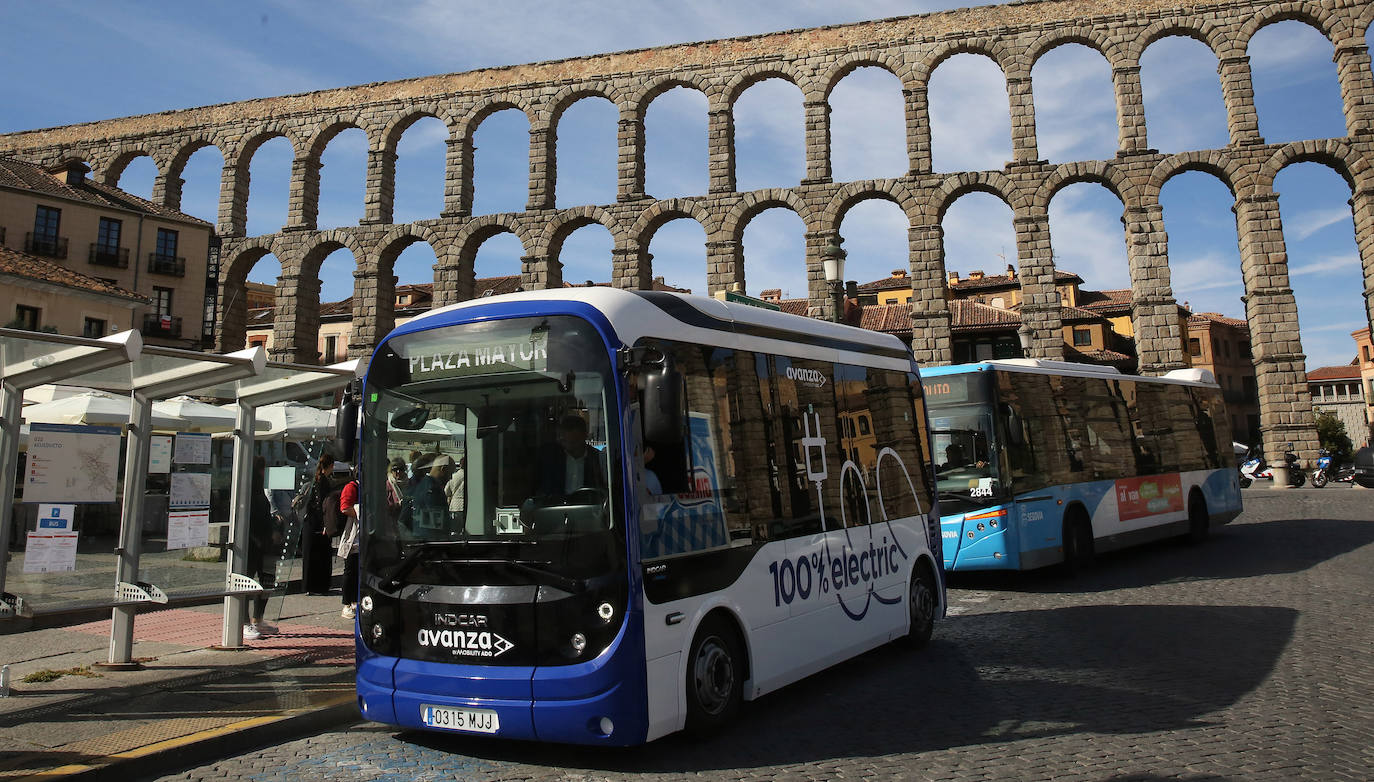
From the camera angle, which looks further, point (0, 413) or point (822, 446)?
point (822, 446)

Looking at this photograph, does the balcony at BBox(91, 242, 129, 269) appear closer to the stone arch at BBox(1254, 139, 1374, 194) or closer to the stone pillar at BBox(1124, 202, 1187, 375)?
the stone pillar at BBox(1124, 202, 1187, 375)

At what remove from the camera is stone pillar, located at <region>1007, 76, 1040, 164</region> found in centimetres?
2736

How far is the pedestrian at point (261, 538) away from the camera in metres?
7.56

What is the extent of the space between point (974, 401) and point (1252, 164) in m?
22.3

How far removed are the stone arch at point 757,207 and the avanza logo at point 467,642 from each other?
24.3 meters

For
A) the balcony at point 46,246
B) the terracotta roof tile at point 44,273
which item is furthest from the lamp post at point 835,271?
the balcony at point 46,246

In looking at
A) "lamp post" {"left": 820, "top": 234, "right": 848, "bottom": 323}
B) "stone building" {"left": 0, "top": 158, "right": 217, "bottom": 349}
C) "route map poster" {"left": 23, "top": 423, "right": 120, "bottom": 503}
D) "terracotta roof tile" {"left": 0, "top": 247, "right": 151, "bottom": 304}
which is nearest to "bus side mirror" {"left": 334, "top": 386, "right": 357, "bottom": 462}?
"route map poster" {"left": 23, "top": 423, "right": 120, "bottom": 503}

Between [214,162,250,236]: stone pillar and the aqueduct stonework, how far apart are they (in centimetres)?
6

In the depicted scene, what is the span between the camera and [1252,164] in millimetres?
26688

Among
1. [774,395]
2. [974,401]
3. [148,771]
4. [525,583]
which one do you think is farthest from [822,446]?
[974,401]

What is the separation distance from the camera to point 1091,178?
1075 inches

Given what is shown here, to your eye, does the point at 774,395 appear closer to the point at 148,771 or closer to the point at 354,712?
the point at 354,712

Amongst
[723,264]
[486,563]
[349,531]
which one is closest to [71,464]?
[349,531]

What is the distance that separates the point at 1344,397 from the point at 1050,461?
88446mm
